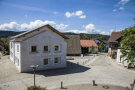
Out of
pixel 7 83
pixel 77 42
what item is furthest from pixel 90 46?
pixel 7 83

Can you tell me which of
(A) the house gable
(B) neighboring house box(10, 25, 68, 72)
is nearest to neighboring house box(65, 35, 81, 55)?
(B) neighboring house box(10, 25, 68, 72)

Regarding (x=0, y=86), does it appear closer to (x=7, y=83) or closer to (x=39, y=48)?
(x=7, y=83)

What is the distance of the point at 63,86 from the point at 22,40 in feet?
35.0

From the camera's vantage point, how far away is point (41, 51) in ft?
64.3

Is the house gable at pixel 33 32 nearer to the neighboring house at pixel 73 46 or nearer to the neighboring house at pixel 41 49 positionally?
the neighboring house at pixel 41 49

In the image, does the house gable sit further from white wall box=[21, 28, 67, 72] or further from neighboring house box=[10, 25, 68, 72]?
white wall box=[21, 28, 67, 72]

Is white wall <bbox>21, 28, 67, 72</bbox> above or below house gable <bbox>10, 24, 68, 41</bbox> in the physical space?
below

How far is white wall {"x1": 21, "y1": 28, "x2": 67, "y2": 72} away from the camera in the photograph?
59.3 feet

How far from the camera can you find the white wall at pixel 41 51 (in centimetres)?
1808

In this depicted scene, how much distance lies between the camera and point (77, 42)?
41.1m

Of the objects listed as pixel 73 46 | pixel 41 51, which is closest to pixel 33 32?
pixel 41 51

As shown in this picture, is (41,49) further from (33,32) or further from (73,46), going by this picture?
(73,46)

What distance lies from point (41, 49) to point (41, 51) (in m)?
0.39

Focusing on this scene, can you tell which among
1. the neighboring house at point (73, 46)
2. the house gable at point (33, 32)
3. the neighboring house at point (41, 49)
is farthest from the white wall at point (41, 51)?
the neighboring house at point (73, 46)
